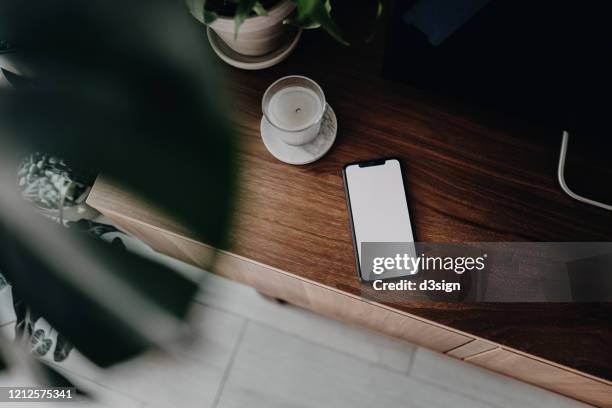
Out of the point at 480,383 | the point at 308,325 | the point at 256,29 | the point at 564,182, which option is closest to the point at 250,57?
the point at 256,29

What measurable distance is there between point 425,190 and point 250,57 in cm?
29

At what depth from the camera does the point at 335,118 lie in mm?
634

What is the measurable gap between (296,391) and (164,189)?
1.86ft

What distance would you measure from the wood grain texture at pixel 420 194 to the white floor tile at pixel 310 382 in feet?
1.48

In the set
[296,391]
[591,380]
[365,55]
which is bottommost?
[296,391]

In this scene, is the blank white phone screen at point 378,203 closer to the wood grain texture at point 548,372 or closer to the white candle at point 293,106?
the white candle at point 293,106

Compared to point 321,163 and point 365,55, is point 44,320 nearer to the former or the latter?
point 321,163

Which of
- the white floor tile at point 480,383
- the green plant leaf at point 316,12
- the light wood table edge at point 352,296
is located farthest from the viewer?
the white floor tile at point 480,383

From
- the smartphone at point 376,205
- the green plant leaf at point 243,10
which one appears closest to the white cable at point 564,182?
the smartphone at point 376,205

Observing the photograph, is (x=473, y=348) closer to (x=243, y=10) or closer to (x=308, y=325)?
(x=308, y=325)

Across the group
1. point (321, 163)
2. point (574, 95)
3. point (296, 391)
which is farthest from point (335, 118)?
point (296, 391)

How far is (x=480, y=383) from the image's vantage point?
3.21 ft

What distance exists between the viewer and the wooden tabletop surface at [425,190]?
1.93 feet

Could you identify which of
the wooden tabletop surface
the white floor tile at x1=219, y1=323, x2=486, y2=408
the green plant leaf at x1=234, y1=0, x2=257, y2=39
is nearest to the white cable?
the wooden tabletop surface
